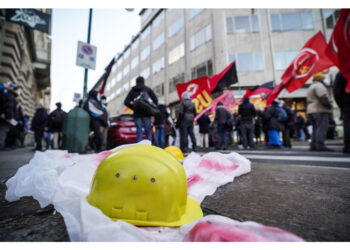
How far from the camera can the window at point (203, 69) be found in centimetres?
1897

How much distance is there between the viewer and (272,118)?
23.2 feet

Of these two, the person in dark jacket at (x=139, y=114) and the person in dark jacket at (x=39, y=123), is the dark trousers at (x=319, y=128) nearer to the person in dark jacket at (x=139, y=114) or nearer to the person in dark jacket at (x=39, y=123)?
the person in dark jacket at (x=139, y=114)

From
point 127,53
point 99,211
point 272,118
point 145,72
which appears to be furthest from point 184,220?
point 127,53

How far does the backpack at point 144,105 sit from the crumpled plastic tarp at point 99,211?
8.41 feet

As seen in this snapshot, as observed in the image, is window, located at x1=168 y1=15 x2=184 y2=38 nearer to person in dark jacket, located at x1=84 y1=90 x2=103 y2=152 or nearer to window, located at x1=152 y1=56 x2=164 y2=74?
window, located at x1=152 y1=56 x2=164 y2=74

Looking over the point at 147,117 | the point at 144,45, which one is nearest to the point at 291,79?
the point at 147,117

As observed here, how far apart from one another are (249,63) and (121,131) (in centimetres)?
1532

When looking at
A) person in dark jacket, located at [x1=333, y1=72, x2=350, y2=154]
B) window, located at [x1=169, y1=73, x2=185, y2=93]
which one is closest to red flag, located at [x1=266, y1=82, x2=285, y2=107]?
person in dark jacket, located at [x1=333, y1=72, x2=350, y2=154]

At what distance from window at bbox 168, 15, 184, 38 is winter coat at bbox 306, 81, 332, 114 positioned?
831 inches

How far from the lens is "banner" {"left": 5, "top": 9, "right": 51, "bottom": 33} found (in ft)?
26.7

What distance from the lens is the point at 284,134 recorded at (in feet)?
24.4

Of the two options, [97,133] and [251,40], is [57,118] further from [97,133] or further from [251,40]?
[251,40]

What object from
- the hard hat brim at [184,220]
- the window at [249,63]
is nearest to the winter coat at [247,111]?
the hard hat brim at [184,220]

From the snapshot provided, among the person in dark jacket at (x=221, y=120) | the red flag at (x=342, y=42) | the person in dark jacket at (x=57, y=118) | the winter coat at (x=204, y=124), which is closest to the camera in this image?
the red flag at (x=342, y=42)
